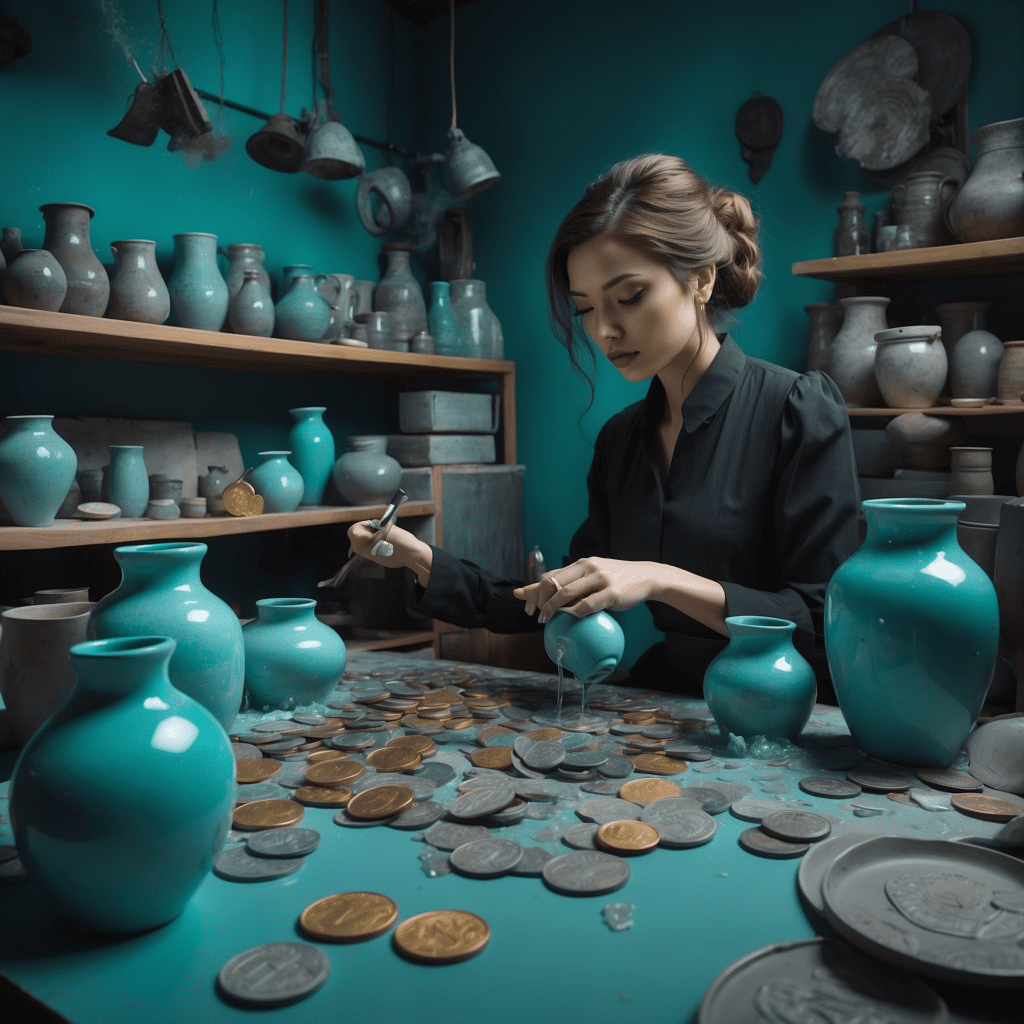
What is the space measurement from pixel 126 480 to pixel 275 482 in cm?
43

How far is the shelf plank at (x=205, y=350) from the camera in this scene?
2049mm

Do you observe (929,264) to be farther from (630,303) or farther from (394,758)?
(394,758)

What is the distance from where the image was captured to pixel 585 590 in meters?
1.16

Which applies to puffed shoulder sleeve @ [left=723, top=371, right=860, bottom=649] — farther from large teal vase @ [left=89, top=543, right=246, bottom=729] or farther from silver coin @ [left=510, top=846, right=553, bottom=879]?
large teal vase @ [left=89, top=543, right=246, bottom=729]

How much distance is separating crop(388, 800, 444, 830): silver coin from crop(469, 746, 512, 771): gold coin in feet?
0.41

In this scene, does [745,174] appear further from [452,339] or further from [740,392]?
[740,392]

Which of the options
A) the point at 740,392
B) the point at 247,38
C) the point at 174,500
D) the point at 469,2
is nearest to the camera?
the point at 740,392

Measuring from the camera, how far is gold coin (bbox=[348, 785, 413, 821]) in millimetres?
870

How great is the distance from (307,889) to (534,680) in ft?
2.51

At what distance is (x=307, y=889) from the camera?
74cm

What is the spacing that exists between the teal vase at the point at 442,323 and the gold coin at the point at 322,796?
2355mm

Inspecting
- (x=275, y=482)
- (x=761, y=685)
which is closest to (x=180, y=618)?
(x=761, y=685)

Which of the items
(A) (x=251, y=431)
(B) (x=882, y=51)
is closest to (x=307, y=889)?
(A) (x=251, y=431)

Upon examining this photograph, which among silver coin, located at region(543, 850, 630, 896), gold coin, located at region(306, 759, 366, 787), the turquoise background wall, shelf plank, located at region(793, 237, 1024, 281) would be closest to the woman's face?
gold coin, located at region(306, 759, 366, 787)
